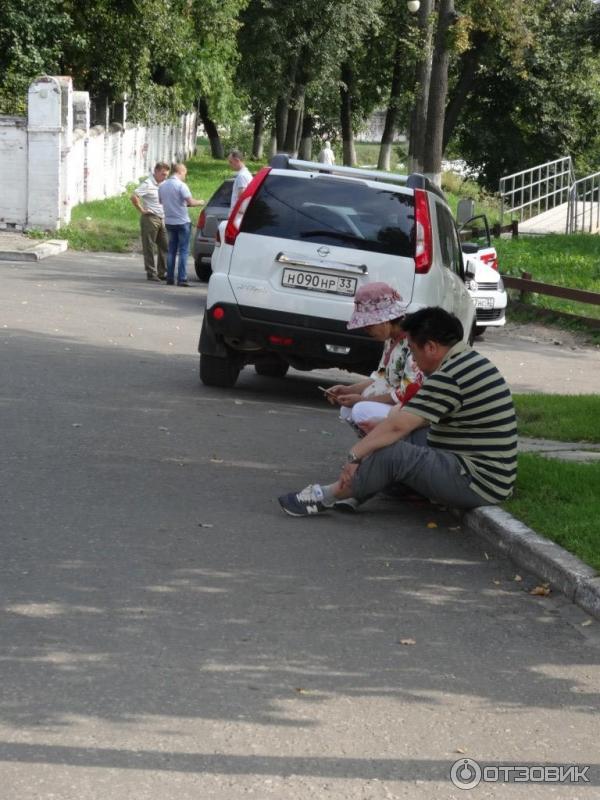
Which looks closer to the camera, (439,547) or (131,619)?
(131,619)

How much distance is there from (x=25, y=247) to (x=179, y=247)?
415 centimetres

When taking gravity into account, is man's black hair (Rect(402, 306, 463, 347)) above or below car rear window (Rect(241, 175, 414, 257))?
below

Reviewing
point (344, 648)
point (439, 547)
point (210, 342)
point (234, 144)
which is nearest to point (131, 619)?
point (344, 648)

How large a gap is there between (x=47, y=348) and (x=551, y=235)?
67.2 feet

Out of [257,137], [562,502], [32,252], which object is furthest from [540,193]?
[257,137]

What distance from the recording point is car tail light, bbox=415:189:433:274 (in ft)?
38.0

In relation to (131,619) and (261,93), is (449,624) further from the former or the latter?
(261,93)

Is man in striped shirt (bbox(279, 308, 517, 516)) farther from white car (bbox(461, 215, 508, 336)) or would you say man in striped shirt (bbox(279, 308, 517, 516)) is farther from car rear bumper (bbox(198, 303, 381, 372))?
white car (bbox(461, 215, 508, 336))

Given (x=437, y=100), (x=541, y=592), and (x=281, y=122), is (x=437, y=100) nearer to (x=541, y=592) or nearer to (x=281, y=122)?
(x=541, y=592)

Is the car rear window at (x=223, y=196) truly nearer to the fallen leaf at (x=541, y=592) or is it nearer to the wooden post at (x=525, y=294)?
the wooden post at (x=525, y=294)

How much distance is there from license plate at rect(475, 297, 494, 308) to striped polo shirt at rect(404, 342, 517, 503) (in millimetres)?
10985

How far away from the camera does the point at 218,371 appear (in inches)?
494

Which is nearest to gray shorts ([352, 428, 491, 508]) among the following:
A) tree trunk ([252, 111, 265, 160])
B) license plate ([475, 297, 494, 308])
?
license plate ([475, 297, 494, 308])

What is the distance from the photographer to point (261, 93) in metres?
54.1
